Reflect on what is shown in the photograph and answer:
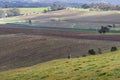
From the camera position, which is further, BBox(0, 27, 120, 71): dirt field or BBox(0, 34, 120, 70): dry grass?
BBox(0, 27, 120, 71): dirt field

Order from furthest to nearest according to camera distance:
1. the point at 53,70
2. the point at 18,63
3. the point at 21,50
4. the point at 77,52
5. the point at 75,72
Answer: the point at 21,50
the point at 77,52
the point at 18,63
the point at 53,70
the point at 75,72

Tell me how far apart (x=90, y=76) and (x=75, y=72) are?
2759 mm

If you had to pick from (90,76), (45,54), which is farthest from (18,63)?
(90,76)

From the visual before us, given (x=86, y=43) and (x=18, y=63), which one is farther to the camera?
(x=86, y=43)

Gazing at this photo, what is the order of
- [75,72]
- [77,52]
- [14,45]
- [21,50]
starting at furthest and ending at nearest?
[14,45], [21,50], [77,52], [75,72]

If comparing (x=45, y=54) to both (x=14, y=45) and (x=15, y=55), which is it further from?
(x=14, y=45)

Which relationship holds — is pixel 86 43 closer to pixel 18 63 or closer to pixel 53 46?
pixel 53 46

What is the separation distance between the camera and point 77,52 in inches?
2355

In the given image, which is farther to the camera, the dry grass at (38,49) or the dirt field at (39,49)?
the dirt field at (39,49)

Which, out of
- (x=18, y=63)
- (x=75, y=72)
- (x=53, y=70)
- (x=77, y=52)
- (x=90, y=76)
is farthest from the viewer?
(x=77, y=52)

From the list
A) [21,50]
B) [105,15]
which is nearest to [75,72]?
[21,50]

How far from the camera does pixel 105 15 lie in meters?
178

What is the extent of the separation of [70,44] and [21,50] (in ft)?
31.6

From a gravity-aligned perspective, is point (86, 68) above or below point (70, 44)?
above
